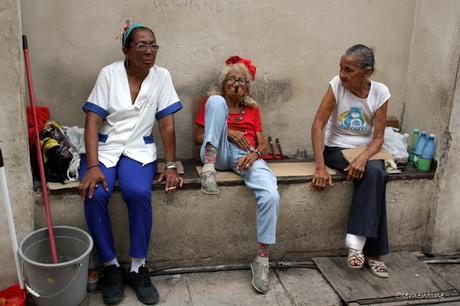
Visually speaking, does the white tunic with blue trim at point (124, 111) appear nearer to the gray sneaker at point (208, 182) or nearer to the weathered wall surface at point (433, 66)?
the gray sneaker at point (208, 182)

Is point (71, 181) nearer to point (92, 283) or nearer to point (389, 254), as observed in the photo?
point (92, 283)

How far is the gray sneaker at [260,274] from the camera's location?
3.18 meters

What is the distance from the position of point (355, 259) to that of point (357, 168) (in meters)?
0.67

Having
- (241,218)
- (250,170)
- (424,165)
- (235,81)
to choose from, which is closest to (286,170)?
(250,170)

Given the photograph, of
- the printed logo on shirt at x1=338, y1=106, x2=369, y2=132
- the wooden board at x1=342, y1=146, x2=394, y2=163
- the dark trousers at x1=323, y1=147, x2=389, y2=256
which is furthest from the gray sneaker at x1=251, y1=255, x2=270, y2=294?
the printed logo on shirt at x1=338, y1=106, x2=369, y2=132

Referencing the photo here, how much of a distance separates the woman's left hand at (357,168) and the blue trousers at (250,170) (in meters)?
0.59

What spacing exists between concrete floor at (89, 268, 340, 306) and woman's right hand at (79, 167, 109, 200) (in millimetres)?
704

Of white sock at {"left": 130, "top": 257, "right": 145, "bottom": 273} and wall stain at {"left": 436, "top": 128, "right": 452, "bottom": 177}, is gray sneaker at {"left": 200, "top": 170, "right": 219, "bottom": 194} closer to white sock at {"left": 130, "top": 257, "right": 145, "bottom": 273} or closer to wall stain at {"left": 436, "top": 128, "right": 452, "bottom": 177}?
white sock at {"left": 130, "top": 257, "right": 145, "bottom": 273}

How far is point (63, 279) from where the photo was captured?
2.68m

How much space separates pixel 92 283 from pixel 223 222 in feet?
3.28

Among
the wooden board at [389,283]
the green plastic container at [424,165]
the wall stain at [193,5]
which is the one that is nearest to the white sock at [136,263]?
the wooden board at [389,283]

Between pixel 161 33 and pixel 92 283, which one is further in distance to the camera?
pixel 161 33

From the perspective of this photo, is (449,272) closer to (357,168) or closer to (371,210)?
(371,210)

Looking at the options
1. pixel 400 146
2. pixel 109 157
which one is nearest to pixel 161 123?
pixel 109 157
